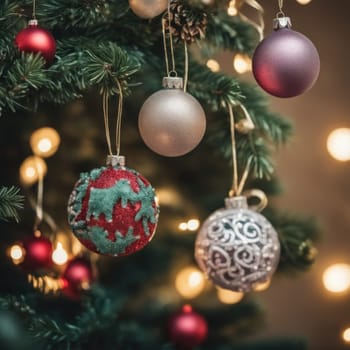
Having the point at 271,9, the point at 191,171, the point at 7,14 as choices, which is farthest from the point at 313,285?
the point at 7,14

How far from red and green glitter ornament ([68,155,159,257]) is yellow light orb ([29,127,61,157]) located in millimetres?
351

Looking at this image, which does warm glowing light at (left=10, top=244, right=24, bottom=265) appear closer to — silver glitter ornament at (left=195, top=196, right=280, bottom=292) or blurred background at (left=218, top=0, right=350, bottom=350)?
silver glitter ornament at (left=195, top=196, right=280, bottom=292)

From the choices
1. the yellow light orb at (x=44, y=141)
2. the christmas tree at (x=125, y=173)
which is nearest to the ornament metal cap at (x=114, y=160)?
the christmas tree at (x=125, y=173)

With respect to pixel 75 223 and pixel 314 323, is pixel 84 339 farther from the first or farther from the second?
pixel 314 323

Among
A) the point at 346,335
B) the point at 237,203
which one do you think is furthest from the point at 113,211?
the point at 346,335

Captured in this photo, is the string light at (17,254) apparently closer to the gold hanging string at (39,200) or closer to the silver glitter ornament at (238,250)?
the gold hanging string at (39,200)

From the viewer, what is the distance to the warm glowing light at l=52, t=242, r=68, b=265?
1053 mm

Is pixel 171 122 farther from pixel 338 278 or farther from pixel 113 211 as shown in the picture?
pixel 338 278

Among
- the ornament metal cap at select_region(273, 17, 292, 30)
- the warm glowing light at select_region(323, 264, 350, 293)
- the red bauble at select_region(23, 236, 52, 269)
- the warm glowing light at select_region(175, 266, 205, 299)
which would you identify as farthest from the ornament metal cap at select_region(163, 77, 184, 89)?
the warm glowing light at select_region(323, 264, 350, 293)

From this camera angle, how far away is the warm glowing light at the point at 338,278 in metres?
1.29

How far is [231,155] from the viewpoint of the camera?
95cm

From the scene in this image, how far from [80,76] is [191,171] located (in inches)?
15.9

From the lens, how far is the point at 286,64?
69 centimetres

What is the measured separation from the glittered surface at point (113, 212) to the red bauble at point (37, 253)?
0.21m
